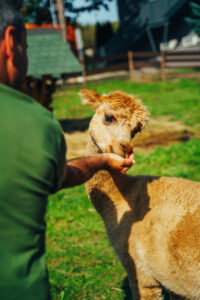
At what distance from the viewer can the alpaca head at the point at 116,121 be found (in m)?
2.61

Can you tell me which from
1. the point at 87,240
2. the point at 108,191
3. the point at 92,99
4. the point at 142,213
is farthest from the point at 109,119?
the point at 87,240

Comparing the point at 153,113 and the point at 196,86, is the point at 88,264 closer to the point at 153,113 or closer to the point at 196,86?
the point at 153,113

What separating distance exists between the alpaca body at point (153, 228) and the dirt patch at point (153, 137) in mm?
4714

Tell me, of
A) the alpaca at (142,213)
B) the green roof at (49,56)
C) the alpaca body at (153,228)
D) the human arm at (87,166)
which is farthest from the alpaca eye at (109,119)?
the green roof at (49,56)

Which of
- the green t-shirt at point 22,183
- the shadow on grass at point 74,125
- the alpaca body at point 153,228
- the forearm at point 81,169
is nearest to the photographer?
the green t-shirt at point 22,183

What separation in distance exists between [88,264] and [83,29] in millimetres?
47253

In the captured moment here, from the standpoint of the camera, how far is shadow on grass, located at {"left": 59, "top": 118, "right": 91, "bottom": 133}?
1024cm

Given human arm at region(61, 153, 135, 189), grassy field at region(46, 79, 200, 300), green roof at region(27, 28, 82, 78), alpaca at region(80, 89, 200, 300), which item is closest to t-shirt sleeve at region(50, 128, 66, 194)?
human arm at region(61, 153, 135, 189)

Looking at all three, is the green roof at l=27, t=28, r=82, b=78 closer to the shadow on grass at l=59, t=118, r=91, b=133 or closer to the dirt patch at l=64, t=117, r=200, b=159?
the shadow on grass at l=59, t=118, r=91, b=133

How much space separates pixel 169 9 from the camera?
25.0m

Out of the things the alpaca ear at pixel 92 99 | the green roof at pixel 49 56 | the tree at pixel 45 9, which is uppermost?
the tree at pixel 45 9

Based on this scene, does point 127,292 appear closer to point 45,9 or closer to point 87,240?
point 87,240

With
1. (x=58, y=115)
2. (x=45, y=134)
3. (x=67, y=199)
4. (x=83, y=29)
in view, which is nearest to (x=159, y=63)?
(x=58, y=115)

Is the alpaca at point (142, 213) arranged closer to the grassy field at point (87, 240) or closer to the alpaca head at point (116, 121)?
the alpaca head at point (116, 121)
